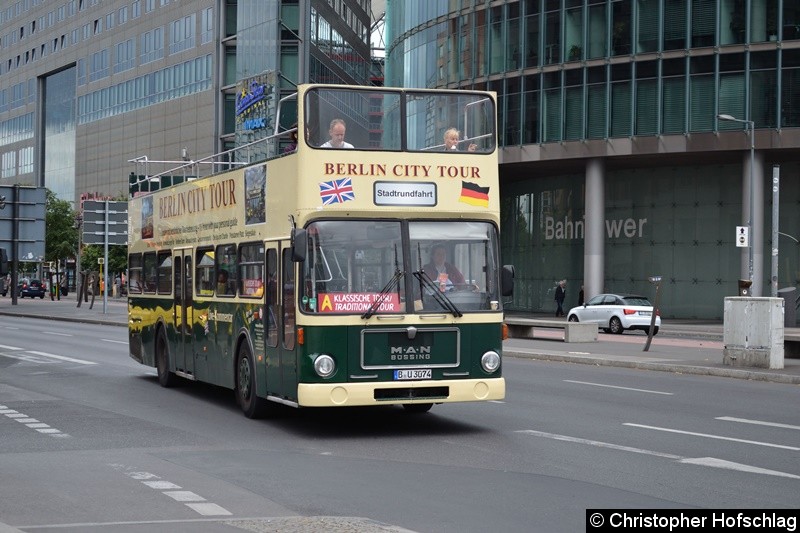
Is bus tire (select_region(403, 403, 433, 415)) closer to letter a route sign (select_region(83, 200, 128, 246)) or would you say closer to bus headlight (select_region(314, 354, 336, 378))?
bus headlight (select_region(314, 354, 336, 378))

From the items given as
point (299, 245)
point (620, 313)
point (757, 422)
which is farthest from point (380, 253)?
point (620, 313)

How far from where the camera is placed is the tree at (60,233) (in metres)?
103

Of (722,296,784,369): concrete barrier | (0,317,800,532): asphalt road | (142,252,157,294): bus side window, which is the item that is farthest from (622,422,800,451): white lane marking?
(722,296,784,369): concrete barrier

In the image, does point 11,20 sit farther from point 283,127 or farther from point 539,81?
point 283,127

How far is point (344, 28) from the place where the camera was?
95875 millimetres

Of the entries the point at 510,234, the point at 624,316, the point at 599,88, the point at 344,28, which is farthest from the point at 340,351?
the point at 344,28

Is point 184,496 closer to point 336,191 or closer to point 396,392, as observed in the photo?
point 396,392

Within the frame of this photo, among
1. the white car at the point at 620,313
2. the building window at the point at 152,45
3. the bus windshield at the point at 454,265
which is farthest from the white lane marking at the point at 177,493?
the building window at the point at 152,45

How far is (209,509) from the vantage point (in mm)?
8945

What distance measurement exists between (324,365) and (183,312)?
5985 millimetres

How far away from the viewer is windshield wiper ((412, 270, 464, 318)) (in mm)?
13344

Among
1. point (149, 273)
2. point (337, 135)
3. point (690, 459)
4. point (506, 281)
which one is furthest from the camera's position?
point (149, 273)

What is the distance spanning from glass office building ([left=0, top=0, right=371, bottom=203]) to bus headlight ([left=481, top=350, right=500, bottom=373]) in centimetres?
6530

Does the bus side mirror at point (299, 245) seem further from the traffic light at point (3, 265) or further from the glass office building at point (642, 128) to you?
the glass office building at point (642, 128)
